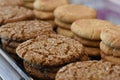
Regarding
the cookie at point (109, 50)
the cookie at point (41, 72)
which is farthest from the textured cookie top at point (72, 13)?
the cookie at point (41, 72)

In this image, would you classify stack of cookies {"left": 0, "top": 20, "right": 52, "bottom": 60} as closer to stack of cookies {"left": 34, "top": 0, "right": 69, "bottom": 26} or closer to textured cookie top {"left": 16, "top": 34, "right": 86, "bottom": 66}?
textured cookie top {"left": 16, "top": 34, "right": 86, "bottom": 66}

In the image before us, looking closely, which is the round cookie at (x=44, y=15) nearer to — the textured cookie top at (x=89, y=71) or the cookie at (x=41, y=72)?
the cookie at (x=41, y=72)

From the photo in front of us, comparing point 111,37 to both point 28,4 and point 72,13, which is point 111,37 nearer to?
point 72,13

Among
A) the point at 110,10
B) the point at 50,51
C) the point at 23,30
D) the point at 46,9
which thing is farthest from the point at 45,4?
the point at 110,10

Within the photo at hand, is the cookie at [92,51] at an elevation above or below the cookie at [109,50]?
below

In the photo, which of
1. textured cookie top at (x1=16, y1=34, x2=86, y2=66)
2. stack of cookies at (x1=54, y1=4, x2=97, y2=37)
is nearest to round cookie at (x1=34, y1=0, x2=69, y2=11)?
stack of cookies at (x1=54, y1=4, x2=97, y2=37)

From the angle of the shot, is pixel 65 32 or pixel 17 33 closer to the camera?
pixel 17 33

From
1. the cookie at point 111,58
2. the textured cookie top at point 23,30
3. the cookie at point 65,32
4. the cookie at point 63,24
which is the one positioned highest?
the textured cookie top at point 23,30
